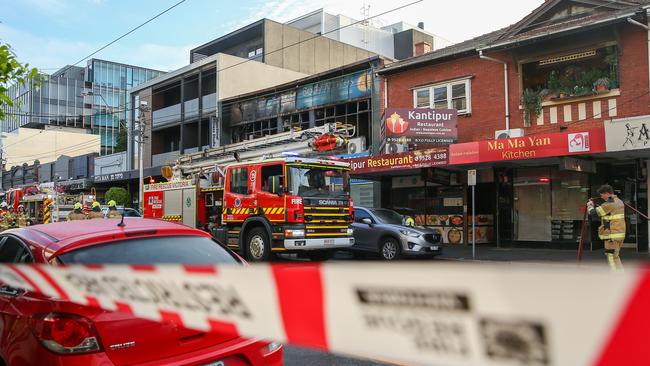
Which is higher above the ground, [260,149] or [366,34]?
[366,34]

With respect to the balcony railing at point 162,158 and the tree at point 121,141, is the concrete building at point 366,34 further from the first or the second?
the tree at point 121,141

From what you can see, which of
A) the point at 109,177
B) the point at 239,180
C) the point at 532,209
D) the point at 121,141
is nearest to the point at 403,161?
the point at 532,209

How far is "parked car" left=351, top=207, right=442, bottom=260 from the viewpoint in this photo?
43.9 ft

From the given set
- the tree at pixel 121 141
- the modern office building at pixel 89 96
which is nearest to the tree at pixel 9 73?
the tree at pixel 121 141

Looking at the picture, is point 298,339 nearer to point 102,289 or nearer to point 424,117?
point 102,289

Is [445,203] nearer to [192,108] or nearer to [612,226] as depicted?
[612,226]

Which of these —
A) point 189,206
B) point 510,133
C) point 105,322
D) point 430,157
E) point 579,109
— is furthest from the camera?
point 510,133

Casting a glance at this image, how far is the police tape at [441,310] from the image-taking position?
1266 mm

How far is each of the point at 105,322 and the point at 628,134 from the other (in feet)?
43.5

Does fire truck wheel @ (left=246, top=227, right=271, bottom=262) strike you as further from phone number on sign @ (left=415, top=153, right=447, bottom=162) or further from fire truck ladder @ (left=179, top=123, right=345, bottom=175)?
phone number on sign @ (left=415, top=153, right=447, bottom=162)

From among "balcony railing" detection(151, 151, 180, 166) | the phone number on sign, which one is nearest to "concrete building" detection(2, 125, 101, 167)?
"balcony railing" detection(151, 151, 180, 166)

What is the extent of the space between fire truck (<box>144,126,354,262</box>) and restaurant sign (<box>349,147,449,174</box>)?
4011 mm

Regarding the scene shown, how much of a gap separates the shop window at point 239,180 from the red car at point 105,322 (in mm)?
8958

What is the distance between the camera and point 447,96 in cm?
1889
